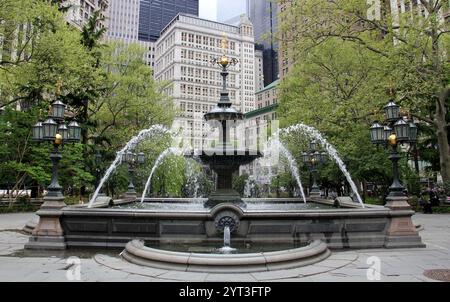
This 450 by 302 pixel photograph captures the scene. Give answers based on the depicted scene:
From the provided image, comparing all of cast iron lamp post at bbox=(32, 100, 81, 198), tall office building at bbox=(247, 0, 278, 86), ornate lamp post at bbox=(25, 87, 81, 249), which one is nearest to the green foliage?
cast iron lamp post at bbox=(32, 100, 81, 198)

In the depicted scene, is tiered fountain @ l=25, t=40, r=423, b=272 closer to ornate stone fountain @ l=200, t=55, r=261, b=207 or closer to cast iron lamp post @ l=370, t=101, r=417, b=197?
cast iron lamp post @ l=370, t=101, r=417, b=197

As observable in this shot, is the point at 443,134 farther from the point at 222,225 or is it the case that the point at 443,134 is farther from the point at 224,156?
the point at 222,225

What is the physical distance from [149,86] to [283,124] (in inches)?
647

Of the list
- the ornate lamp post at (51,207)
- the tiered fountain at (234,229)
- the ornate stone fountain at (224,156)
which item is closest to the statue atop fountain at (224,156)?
the ornate stone fountain at (224,156)

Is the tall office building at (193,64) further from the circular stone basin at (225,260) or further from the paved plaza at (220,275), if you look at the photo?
the circular stone basin at (225,260)

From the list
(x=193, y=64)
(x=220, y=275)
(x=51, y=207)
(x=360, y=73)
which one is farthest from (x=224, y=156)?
(x=193, y=64)

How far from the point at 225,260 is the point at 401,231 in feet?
21.2

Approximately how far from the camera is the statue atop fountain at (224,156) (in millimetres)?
14719

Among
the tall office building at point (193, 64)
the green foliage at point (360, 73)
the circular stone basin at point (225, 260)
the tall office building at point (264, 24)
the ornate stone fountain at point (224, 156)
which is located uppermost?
the tall office building at point (264, 24)

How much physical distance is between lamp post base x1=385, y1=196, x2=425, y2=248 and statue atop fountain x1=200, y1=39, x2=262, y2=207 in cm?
568

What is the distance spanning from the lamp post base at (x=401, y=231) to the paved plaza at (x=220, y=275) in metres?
0.31

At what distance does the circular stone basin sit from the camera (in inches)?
308

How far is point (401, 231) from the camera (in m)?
11.2
